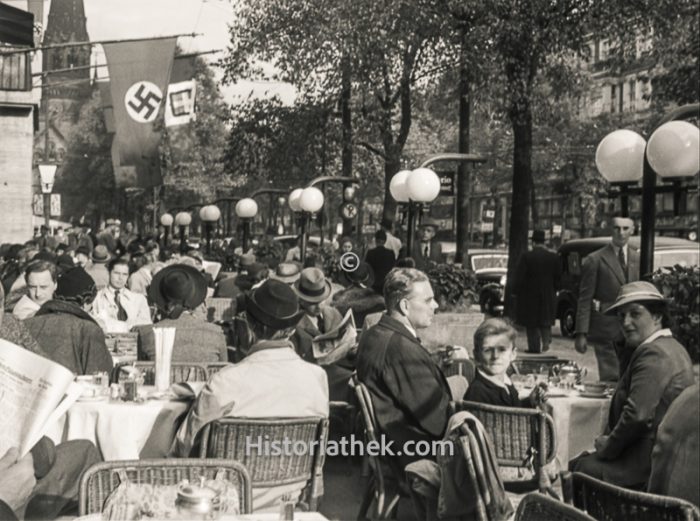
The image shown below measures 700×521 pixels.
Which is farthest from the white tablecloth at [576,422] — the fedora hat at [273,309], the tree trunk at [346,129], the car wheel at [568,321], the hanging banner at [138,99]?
the tree trunk at [346,129]

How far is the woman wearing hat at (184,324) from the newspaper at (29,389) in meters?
4.06

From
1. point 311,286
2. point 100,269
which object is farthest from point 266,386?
point 100,269

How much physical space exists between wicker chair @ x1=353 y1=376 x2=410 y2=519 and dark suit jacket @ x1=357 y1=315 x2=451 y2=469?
0.05m

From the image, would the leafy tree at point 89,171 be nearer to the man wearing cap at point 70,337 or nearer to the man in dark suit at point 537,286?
the man in dark suit at point 537,286

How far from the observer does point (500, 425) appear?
5.66 m

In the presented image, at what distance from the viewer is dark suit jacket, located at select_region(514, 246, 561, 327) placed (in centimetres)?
1552

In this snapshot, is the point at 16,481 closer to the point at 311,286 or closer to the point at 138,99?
the point at 311,286

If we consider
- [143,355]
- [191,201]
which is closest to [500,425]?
[143,355]

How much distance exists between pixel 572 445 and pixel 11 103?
23986 millimetres

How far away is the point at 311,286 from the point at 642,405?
14.2ft

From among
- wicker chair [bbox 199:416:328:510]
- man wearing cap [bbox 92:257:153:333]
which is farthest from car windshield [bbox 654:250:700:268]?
wicker chair [bbox 199:416:328:510]

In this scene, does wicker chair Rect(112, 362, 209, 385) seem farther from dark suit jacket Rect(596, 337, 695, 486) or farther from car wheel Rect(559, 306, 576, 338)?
car wheel Rect(559, 306, 576, 338)

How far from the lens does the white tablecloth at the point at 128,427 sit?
19.9ft

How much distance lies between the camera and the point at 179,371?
7.31 meters
